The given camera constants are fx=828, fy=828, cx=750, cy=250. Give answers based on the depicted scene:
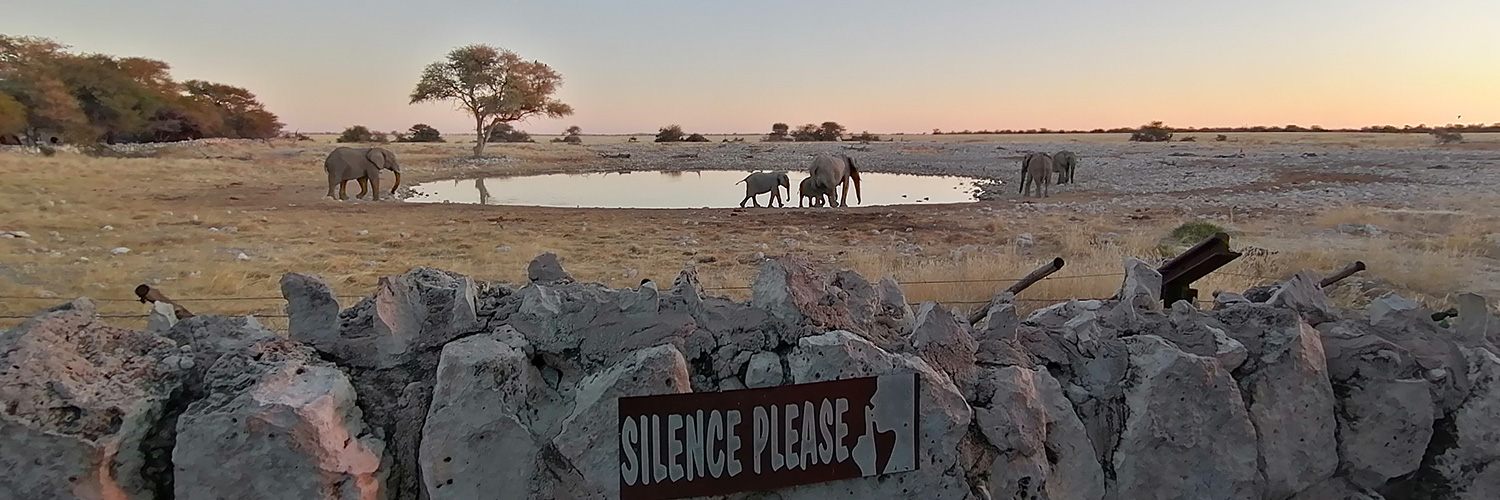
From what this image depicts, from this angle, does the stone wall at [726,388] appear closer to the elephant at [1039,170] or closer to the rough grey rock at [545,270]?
the rough grey rock at [545,270]

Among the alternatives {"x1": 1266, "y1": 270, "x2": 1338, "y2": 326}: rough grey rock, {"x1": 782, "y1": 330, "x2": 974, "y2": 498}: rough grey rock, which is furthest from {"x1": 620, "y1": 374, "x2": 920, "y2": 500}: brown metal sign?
{"x1": 1266, "y1": 270, "x2": 1338, "y2": 326}: rough grey rock

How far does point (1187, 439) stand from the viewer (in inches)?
104

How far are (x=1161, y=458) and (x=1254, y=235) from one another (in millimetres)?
10027

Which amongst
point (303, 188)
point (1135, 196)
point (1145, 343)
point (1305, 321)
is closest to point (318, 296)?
point (1145, 343)

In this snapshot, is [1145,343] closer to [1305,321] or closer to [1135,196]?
[1305,321]

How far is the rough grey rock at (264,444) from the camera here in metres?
2.02

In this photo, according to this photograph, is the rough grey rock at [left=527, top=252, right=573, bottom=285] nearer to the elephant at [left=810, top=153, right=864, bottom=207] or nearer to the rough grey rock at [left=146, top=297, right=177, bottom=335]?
the rough grey rock at [left=146, top=297, right=177, bottom=335]

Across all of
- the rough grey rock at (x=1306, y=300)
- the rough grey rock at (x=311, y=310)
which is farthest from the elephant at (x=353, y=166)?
the rough grey rock at (x=1306, y=300)

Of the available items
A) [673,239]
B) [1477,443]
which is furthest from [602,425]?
[673,239]

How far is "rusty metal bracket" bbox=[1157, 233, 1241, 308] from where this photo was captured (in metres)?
3.21

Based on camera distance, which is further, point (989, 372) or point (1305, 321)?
point (1305, 321)

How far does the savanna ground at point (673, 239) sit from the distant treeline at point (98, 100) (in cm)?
1485

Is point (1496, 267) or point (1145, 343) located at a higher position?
point (1145, 343)

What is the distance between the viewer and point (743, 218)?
1403 cm
